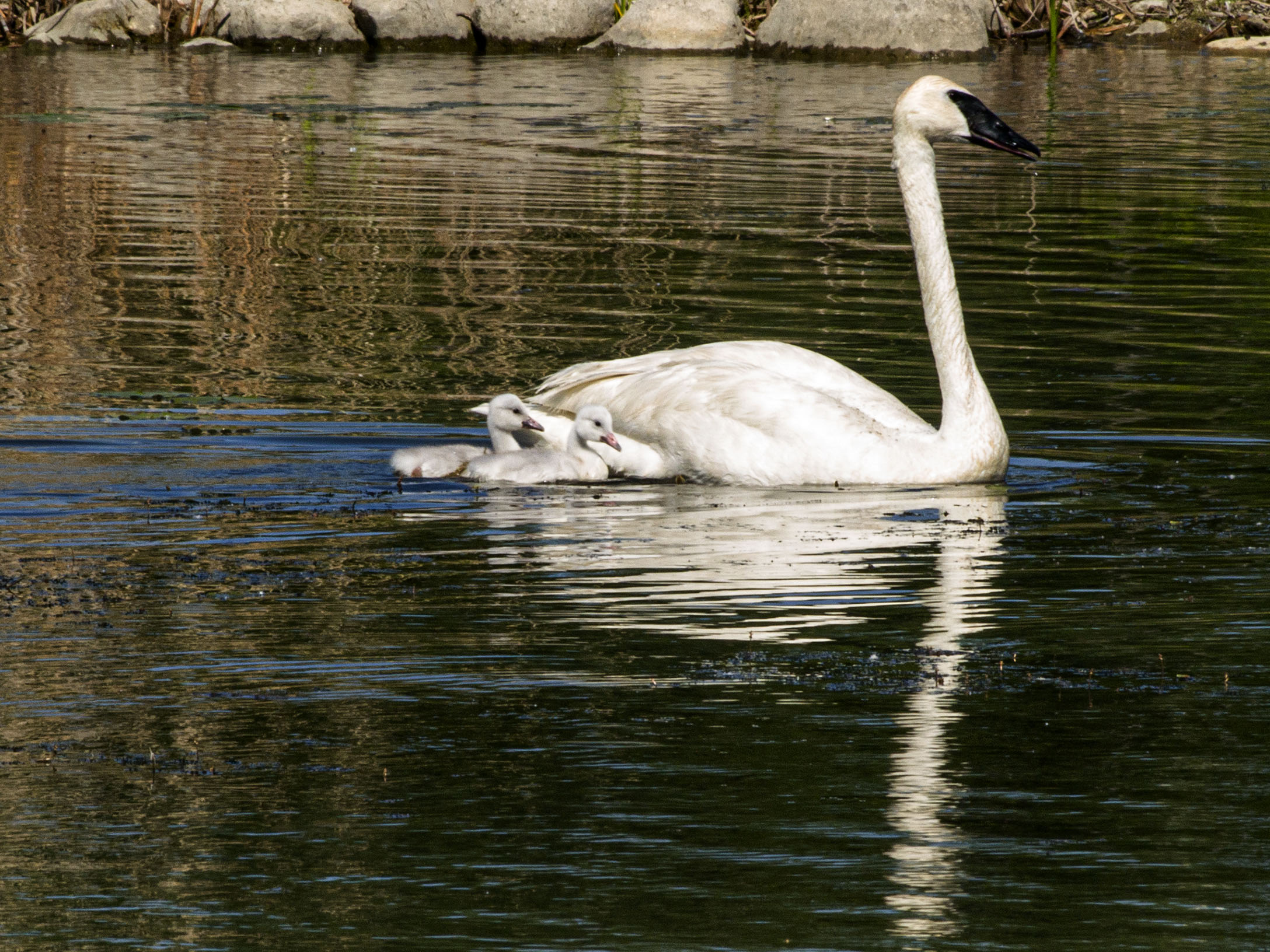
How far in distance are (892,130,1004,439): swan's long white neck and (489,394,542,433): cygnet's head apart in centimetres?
189

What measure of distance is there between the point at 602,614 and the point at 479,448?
2.80 meters

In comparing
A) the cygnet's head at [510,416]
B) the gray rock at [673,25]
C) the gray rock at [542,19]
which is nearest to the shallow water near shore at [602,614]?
the cygnet's head at [510,416]

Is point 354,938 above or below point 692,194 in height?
below

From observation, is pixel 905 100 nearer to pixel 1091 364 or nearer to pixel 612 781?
pixel 1091 364

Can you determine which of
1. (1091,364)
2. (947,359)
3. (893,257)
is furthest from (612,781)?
(893,257)

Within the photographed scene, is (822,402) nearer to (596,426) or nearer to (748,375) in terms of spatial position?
(748,375)

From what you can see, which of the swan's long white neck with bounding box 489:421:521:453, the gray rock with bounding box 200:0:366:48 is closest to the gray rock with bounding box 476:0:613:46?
the gray rock with bounding box 200:0:366:48

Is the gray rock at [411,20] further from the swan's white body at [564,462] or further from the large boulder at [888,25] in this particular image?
the swan's white body at [564,462]

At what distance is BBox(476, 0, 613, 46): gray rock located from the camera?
37.3 metres

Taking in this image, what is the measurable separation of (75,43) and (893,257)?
25.7m

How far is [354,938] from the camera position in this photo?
12.9 feet

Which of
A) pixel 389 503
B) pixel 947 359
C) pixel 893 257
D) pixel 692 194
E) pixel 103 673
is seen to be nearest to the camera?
pixel 103 673

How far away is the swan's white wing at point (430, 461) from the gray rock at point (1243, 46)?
108ft

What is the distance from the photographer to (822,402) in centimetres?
880
